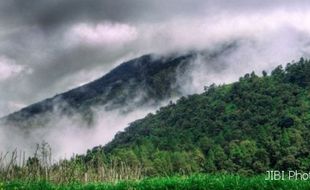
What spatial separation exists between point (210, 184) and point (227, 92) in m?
100

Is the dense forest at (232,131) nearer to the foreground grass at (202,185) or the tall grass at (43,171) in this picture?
the tall grass at (43,171)

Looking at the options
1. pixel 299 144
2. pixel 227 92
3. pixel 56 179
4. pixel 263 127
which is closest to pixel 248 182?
pixel 56 179

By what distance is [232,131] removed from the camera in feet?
292

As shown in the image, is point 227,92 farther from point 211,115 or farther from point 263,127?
point 263,127

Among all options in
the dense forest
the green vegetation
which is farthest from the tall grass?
the dense forest

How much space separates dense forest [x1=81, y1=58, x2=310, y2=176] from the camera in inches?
2569

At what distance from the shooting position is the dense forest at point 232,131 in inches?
2569

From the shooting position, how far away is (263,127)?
85.6 meters

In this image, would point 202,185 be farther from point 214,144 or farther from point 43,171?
point 214,144

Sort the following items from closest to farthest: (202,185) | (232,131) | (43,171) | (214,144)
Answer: (202,185) → (43,171) → (214,144) → (232,131)

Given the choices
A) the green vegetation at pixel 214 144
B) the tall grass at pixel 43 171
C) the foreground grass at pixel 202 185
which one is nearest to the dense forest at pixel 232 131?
the green vegetation at pixel 214 144

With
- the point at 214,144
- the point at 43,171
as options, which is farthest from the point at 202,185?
the point at 214,144

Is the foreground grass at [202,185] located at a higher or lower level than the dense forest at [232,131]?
lower

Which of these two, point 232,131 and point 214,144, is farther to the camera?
point 232,131
